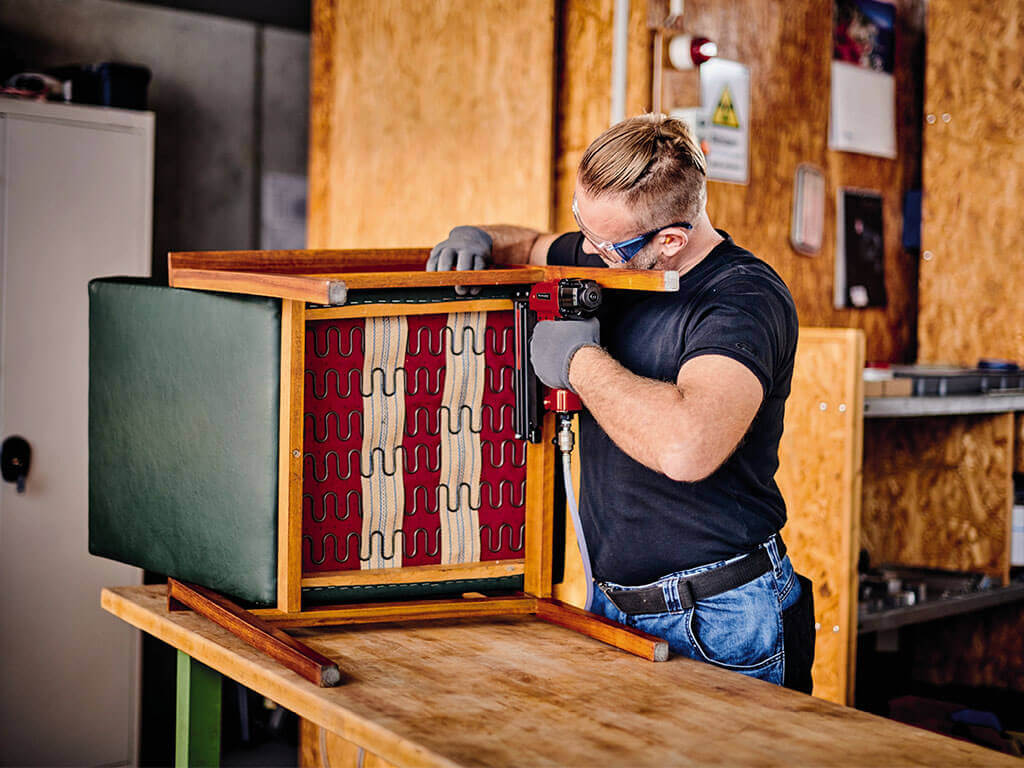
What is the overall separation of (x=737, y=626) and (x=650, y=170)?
745 millimetres

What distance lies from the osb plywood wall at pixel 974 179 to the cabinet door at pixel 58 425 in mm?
2593

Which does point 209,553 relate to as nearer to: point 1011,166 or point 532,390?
point 532,390

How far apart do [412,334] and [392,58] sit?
1.97 meters

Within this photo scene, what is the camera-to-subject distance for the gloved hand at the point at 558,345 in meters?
1.69

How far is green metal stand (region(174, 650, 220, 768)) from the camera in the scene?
71.9 inches

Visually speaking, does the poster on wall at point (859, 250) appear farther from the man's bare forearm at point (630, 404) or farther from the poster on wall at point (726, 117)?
the man's bare forearm at point (630, 404)

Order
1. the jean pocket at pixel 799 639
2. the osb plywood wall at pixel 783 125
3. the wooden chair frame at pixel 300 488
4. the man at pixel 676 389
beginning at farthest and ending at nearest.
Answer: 1. the osb plywood wall at pixel 783 125
2. the jean pocket at pixel 799 639
3. the man at pixel 676 389
4. the wooden chair frame at pixel 300 488

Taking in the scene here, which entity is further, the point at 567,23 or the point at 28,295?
the point at 28,295

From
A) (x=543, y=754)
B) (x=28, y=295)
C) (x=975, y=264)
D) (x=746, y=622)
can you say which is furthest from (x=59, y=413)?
(x=975, y=264)

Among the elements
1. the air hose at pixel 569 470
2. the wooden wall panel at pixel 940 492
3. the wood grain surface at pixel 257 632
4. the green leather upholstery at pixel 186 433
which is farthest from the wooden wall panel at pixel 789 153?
the wood grain surface at pixel 257 632

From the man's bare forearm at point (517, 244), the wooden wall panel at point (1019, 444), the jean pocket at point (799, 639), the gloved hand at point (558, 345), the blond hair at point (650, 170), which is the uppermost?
the blond hair at point (650, 170)

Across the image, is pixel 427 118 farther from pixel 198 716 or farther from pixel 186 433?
pixel 198 716

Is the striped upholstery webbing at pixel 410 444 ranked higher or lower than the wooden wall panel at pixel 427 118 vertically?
lower

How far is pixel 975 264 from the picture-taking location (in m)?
3.79
